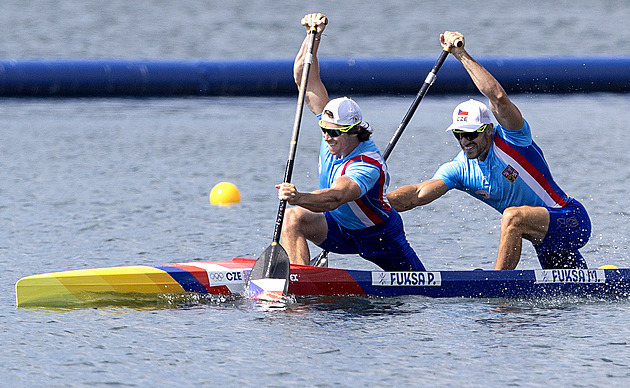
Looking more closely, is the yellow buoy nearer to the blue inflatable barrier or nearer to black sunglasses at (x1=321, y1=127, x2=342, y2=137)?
black sunglasses at (x1=321, y1=127, x2=342, y2=137)

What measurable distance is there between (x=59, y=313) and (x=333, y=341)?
1.72 metres

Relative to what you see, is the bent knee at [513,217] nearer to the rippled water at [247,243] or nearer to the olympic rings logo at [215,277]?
the rippled water at [247,243]

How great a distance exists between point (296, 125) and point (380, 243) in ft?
3.05

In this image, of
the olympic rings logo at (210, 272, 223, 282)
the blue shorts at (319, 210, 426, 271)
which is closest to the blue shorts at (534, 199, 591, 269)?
the blue shorts at (319, 210, 426, 271)

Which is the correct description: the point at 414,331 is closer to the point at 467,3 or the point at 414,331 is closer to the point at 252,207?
the point at 252,207

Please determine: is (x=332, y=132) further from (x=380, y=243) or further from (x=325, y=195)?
(x=380, y=243)

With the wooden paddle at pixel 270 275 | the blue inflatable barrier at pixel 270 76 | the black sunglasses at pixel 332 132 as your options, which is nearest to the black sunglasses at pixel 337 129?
the black sunglasses at pixel 332 132

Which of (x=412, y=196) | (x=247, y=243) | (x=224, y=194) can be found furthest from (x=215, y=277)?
(x=224, y=194)

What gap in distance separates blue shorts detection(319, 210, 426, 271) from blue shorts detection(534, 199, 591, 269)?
88 cm

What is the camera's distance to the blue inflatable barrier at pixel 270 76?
1841cm

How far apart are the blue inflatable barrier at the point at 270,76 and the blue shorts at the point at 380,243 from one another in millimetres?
10952

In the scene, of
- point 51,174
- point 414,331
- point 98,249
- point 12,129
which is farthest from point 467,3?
point 414,331

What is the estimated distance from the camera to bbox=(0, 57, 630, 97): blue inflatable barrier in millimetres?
18406

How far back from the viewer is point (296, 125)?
7.46 metres
